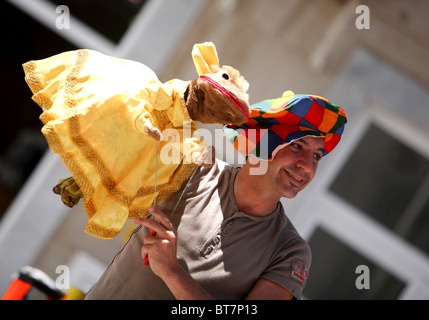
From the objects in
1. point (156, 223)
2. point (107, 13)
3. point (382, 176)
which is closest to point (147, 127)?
point (156, 223)

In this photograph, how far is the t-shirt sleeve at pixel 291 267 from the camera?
153 centimetres

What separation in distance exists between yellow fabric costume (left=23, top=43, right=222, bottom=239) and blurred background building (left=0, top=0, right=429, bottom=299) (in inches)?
83.4

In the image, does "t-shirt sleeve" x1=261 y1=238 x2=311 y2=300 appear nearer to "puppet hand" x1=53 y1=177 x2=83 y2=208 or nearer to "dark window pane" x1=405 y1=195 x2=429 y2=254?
"puppet hand" x1=53 y1=177 x2=83 y2=208

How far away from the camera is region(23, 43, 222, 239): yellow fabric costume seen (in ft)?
4.97

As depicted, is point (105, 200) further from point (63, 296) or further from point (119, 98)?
point (63, 296)

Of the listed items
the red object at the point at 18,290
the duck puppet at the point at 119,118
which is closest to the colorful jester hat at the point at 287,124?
the duck puppet at the point at 119,118

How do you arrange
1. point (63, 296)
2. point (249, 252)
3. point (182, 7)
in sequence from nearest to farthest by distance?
point (249, 252) < point (63, 296) < point (182, 7)

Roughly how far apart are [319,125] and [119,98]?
0.66 m

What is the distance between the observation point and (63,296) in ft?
8.22

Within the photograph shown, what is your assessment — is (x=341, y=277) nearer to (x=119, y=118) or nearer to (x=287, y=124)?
(x=287, y=124)

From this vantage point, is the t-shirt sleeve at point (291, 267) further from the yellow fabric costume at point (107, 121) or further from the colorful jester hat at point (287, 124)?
the yellow fabric costume at point (107, 121)

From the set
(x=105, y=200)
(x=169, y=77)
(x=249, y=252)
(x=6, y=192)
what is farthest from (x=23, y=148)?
(x=249, y=252)

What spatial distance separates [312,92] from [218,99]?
7.96 ft

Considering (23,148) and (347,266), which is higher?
(347,266)
